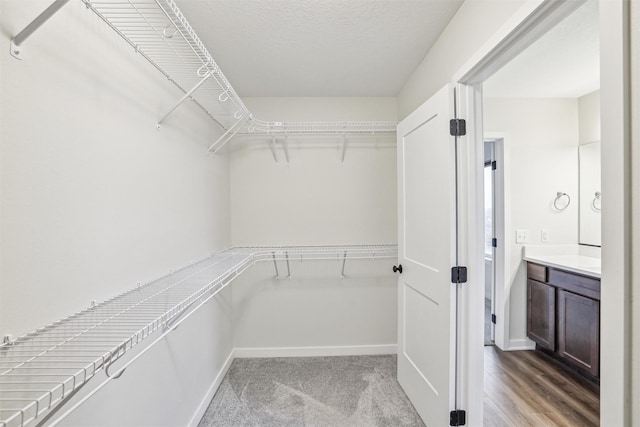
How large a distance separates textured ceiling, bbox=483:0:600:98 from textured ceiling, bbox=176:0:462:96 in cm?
73

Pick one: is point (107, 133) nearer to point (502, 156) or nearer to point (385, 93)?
point (385, 93)

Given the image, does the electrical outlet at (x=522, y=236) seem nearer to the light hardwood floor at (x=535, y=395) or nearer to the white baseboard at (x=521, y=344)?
the white baseboard at (x=521, y=344)

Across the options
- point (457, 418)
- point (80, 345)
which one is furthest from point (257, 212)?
point (457, 418)

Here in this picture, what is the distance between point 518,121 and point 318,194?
Result: 2087mm

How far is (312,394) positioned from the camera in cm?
210

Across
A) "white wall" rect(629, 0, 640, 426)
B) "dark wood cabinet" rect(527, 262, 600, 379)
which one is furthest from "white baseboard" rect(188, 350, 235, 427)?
"dark wood cabinet" rect(527, 262, 600, 379)

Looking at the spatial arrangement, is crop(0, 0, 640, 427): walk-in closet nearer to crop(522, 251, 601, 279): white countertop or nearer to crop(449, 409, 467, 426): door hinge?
crop(449, 409, 467, 426): door hinge

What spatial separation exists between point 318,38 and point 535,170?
243 centimetres

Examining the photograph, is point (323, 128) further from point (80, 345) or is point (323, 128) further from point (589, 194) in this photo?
point (589, 194)

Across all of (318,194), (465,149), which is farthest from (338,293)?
(465,149)

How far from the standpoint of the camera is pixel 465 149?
5.00 ft

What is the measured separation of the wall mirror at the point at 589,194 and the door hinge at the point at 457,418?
2.20 meters

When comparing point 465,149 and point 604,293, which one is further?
point 465,149

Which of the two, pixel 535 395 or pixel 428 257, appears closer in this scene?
pixel 428 257
